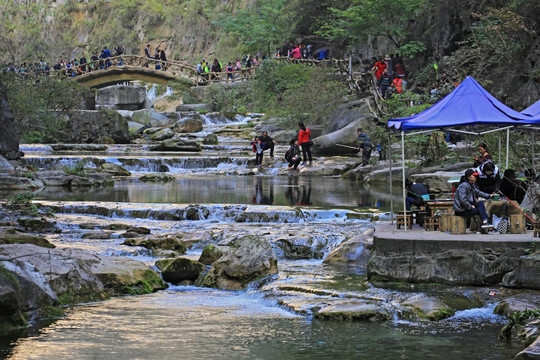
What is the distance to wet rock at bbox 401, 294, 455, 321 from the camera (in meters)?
10.0

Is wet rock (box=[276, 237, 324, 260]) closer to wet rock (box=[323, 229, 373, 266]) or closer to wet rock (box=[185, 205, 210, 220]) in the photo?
wet rock (box=[323, 229, 373, 266])

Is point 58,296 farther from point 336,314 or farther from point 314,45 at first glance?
point 314,45

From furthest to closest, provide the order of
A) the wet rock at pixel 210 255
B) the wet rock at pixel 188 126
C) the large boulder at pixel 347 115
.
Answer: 1. the wet rock at pixel 188 126
2. the large boulder at pixel 347 115
3. the wet rock at pixel 210 255

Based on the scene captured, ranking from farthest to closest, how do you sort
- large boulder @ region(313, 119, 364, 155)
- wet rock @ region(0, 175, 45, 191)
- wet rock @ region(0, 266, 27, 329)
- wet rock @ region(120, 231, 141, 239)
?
large boulder @ region(313, 119, 364, 155) → wet rock @ region(0, 175, 45, 191) → wet rock @ region(120, 231, 141, 239) → wet rock @ region(0, 266, 27, 329)

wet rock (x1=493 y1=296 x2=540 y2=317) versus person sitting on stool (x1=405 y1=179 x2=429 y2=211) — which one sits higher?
person sitting on stool (x1=405 y1=179 x2=429 y2=211)

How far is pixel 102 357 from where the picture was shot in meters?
8.34

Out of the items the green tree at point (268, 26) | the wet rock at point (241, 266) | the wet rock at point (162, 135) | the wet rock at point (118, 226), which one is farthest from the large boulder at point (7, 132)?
the green tree at point (268, 26)

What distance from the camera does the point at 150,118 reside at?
44.6 m

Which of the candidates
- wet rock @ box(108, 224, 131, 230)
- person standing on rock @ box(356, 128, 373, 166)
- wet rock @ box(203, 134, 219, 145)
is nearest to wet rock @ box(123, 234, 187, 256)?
wet rock @ box(108, 224, 131, 230)

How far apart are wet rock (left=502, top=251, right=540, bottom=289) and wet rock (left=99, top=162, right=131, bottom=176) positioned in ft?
62.0

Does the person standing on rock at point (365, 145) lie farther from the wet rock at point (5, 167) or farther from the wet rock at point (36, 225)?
the wet rock at point (36, 225)

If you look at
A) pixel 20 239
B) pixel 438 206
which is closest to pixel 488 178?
pixel 438 206

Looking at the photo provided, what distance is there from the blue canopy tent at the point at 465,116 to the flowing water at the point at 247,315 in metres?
2.68

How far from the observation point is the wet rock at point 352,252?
13.8m
